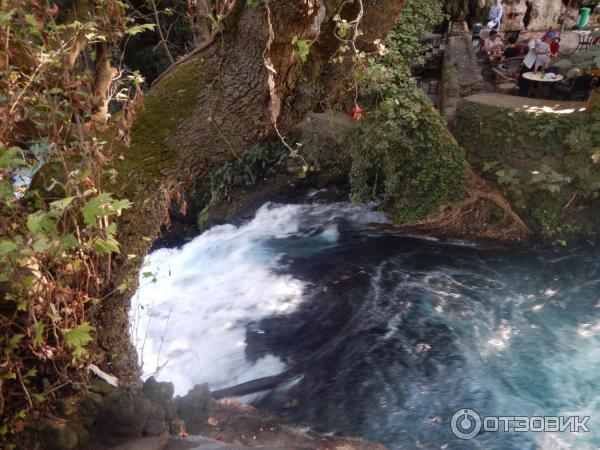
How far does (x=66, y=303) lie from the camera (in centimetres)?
278

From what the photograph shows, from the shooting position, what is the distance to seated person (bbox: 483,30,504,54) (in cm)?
1083

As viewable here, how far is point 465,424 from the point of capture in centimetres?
498

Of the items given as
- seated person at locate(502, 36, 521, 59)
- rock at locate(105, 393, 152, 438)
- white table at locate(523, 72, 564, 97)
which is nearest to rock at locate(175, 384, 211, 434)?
rock at locate(105, 393, 152, 438)

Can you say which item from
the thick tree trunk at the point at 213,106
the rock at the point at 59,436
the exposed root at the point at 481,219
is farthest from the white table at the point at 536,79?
the rock at the point at 59,436

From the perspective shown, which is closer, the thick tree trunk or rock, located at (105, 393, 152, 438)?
the thick tree trunk

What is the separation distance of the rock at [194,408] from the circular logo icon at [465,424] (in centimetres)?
256

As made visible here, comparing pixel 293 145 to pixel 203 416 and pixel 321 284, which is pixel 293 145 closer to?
pixel 321 284

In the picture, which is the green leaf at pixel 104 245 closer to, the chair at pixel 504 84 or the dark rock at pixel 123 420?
the dark rock at pixel 123 420

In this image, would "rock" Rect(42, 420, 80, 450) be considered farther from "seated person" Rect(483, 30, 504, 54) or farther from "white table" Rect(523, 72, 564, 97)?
"seated person" Rect(483, 30, 504, 54)

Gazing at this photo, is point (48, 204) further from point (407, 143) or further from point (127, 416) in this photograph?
point (407, 143)

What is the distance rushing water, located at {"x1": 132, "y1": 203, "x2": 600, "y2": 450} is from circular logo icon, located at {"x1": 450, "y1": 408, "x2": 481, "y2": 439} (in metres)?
0.08

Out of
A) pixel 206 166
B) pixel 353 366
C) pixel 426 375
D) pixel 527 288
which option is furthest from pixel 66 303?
pixel 527 288

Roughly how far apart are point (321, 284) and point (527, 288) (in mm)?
3132

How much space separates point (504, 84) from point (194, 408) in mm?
8636
